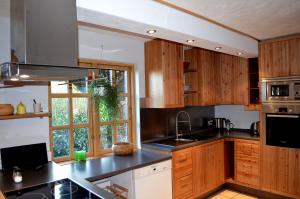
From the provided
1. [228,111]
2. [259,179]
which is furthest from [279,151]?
[228,111]

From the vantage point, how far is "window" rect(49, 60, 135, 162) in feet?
9.70

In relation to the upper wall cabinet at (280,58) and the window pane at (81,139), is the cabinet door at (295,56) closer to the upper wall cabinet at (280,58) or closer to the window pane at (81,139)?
the upper wall cabinet at (280,58)

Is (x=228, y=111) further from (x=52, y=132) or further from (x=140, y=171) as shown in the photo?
(x=52, y=132)

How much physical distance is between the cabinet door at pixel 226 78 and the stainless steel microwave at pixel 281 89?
0.72 m

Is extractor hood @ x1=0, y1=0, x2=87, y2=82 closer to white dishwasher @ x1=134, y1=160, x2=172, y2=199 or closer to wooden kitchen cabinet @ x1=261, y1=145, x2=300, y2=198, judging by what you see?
white dishwasher @ x1=134, y1=160, x2=172, y2=199

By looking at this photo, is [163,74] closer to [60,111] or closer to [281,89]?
[60,111]

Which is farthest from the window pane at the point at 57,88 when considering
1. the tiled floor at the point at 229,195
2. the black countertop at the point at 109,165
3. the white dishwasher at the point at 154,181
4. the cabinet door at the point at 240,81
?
the cabinet door at the point at 240,81

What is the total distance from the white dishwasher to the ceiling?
1.84m

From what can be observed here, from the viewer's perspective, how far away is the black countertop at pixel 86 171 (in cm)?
203

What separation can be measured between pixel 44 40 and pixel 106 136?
6.61 feet

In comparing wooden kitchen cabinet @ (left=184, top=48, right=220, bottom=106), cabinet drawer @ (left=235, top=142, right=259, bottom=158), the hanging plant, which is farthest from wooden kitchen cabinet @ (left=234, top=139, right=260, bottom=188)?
the hanging plant

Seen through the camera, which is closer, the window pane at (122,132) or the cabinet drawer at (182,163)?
the cabinet drawer at (182,163)

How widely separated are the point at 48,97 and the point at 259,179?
3.39 meters

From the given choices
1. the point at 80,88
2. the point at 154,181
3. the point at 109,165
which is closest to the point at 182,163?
the point at 154,181
